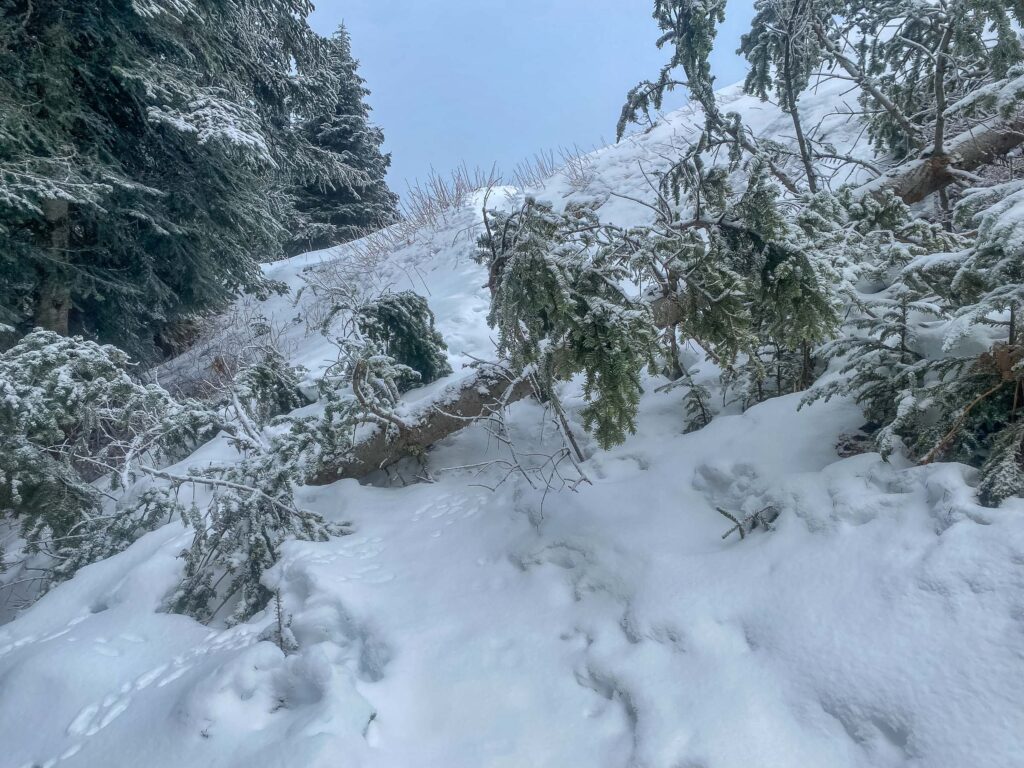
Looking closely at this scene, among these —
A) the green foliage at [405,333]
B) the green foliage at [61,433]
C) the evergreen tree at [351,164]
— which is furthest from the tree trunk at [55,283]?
the evergreen tree at [351,164]

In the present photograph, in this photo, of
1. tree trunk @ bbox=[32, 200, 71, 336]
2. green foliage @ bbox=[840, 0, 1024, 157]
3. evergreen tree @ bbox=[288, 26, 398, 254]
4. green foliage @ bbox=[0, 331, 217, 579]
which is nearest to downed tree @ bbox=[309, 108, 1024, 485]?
green foliage @ bbox=[840, 0, 1024, 157]

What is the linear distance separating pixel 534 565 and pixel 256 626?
1071mm

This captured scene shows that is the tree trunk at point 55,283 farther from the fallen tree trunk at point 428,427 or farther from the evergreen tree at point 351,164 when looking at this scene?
the evergreen tree at point 351,164

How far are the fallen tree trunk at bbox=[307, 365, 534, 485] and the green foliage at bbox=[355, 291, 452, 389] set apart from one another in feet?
1.82

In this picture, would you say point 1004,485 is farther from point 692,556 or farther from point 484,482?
point 484,482

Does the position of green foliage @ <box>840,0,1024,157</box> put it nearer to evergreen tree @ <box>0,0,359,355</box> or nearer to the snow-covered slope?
the snow-covered slope

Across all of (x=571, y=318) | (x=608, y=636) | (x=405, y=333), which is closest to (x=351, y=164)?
(x=405, y=333)

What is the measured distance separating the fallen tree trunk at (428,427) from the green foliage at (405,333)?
554 mm

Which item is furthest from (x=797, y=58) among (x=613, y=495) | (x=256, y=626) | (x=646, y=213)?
(x=256, y=626)

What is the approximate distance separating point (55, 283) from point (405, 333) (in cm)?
381

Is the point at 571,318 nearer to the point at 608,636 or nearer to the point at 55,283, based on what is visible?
the point at 608,636

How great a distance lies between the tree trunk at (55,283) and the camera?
505 cm

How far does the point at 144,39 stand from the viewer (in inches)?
214

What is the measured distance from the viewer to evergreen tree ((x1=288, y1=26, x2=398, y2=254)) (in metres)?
13.3
